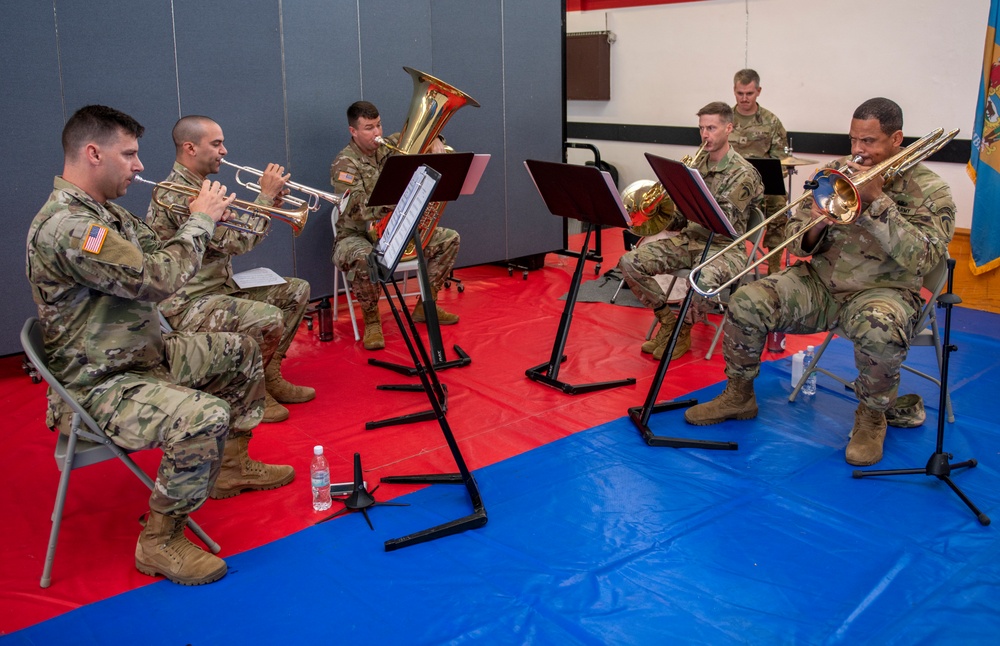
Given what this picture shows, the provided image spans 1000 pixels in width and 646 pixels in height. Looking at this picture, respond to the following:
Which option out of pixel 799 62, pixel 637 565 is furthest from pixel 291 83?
pixel 799 62

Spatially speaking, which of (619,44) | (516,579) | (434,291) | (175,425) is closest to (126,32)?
(434,291)

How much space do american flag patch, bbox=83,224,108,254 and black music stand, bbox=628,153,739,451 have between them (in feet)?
8.22

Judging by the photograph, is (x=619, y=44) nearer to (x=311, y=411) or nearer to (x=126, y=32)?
(x=126, y=32)

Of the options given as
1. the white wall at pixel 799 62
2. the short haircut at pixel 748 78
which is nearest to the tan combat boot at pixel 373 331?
the short haircut at pixel 748 78

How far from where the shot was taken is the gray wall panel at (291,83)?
211 inches

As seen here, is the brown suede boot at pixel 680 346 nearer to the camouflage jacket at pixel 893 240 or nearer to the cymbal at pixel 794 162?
the camouflage jacket at pixel 893 240

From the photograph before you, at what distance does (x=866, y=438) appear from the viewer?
13.9 ft

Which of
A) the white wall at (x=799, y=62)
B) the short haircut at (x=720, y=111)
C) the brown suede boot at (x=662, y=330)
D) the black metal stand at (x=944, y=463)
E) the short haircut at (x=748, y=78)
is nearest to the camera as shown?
the black metal stand at (x=944, y=463)

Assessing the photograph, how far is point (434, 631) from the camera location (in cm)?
302

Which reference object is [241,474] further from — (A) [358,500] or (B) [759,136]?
(B) [759,136]

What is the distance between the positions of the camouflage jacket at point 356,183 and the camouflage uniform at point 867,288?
2664mm

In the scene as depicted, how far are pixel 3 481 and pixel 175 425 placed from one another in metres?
1.61

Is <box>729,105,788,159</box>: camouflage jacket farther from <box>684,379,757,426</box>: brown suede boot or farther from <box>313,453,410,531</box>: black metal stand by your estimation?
<box>313,453,410,531</box>: black metal stand

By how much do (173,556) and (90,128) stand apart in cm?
166
